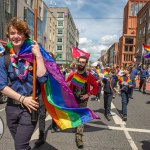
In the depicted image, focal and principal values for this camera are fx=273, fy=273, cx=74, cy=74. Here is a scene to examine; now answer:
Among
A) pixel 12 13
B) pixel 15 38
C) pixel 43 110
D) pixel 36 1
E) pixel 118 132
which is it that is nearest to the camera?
pixel 15 38

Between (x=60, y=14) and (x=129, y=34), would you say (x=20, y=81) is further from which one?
(x=129, y=34)

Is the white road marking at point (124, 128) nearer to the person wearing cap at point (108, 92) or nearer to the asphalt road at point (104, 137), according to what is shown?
the asphalt road at point (104, 137)

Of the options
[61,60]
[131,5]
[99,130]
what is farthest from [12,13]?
[131,5]

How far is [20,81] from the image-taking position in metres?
2.86

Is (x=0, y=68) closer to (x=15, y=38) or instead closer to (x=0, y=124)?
(x=15, y=38)

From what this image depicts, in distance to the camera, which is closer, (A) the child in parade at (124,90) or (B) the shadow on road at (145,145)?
(B) the shadow on road at (145,145)

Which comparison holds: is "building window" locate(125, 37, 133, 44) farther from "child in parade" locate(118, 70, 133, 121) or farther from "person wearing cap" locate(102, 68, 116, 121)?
"person wearing cap" locate(102, 68, 116, 121)

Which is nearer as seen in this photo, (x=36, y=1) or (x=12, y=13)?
(x=36, y=1)

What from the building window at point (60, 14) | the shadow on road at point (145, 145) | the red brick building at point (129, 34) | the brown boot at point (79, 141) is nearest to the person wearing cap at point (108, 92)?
the shadow on road at point (145, 145)

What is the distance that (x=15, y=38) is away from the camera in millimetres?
2842

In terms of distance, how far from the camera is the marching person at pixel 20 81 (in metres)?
2.77

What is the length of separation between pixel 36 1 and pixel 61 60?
297 feet

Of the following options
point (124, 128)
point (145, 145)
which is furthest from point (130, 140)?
point (124, 128)

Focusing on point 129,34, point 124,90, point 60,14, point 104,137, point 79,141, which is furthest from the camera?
point 129,34
